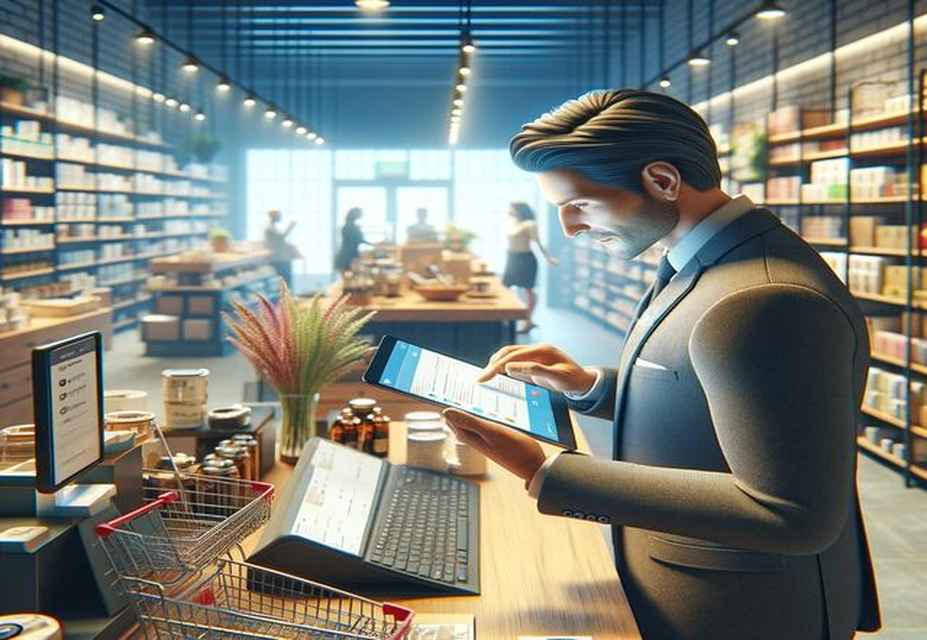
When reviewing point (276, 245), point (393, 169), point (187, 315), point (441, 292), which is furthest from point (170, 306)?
point (393, 169)

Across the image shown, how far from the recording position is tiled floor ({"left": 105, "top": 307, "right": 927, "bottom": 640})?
14.0 ft

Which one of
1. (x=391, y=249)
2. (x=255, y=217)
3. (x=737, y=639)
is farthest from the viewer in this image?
(x=255, y=217)

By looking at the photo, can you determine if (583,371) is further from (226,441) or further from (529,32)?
(529,32)

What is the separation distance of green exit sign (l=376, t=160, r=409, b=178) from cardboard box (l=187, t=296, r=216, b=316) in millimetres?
9545

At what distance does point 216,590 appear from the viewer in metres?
1.54

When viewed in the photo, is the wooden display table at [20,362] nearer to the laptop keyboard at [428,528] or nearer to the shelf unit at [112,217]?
the shelf unit at [112,217]

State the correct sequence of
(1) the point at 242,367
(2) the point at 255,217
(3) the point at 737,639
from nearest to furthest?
(3) the point at 737,639 → (1) the point at 242,367 → (2) the point at 255,217

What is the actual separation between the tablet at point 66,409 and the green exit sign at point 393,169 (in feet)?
65.3

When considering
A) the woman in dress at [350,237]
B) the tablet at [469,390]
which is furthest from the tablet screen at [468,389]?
the woman in dress at [350,237]

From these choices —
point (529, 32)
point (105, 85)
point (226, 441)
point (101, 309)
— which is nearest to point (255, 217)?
point (105, 85)

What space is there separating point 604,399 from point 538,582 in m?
0.44

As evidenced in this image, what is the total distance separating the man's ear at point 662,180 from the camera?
158cm

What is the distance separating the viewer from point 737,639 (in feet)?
5.24

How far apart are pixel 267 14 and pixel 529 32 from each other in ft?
12.7
